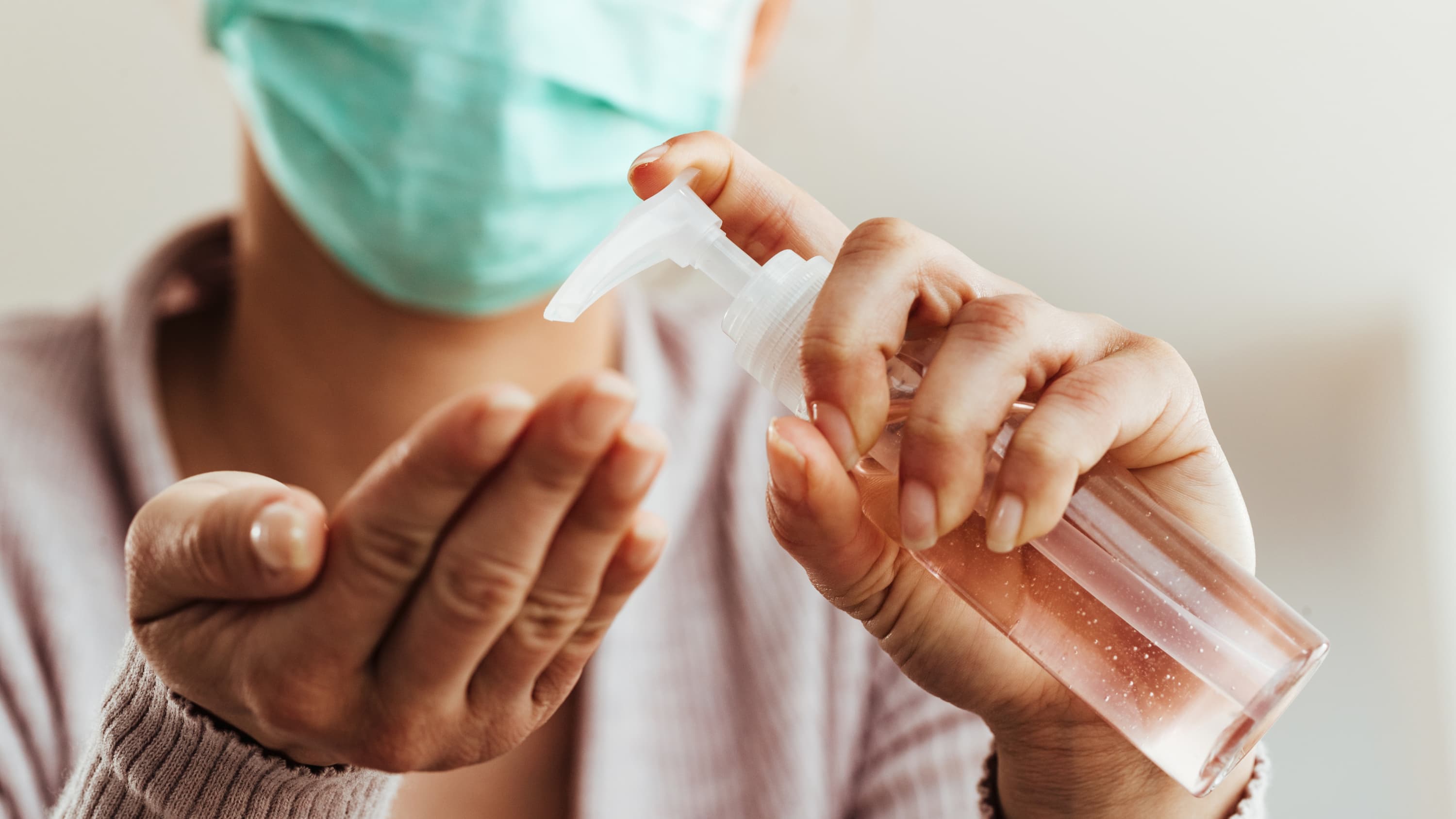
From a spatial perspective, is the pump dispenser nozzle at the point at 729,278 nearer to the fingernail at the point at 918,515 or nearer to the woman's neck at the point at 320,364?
the fingernail at the point at 918,515

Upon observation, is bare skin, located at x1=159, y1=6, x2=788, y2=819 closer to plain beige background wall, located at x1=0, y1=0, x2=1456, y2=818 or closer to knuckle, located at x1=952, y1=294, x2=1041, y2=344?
plain beige background wall, located at x1=0, y1=0, x2=1456, y2=818

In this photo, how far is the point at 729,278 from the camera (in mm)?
406

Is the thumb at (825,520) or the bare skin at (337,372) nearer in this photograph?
the thumb at (825,520)

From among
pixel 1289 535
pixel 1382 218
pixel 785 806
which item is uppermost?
pixel 1382 218

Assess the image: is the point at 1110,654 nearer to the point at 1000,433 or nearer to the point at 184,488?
the point at 1000,433

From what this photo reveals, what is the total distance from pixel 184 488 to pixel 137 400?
60 cm

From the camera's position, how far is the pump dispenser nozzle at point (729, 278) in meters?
0.39

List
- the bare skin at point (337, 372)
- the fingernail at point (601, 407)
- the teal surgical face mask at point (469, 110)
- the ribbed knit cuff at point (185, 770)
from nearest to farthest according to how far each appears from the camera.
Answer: the fingernail at point (601, 407), the ribbed knit cuff at point (185, 770), the teal surgical face mask at point (469, 110), the bare skin at point (337, 372)

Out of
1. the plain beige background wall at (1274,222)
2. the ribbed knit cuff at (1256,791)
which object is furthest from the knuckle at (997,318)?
the plain beige background wall at (1274,222)

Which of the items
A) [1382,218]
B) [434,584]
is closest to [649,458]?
[434,584]

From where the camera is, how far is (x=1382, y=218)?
81cm

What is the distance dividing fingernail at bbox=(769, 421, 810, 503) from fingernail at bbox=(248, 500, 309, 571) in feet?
0.53

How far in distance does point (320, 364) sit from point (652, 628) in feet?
1.23

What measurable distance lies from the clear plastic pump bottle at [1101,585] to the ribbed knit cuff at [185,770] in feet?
0.72
